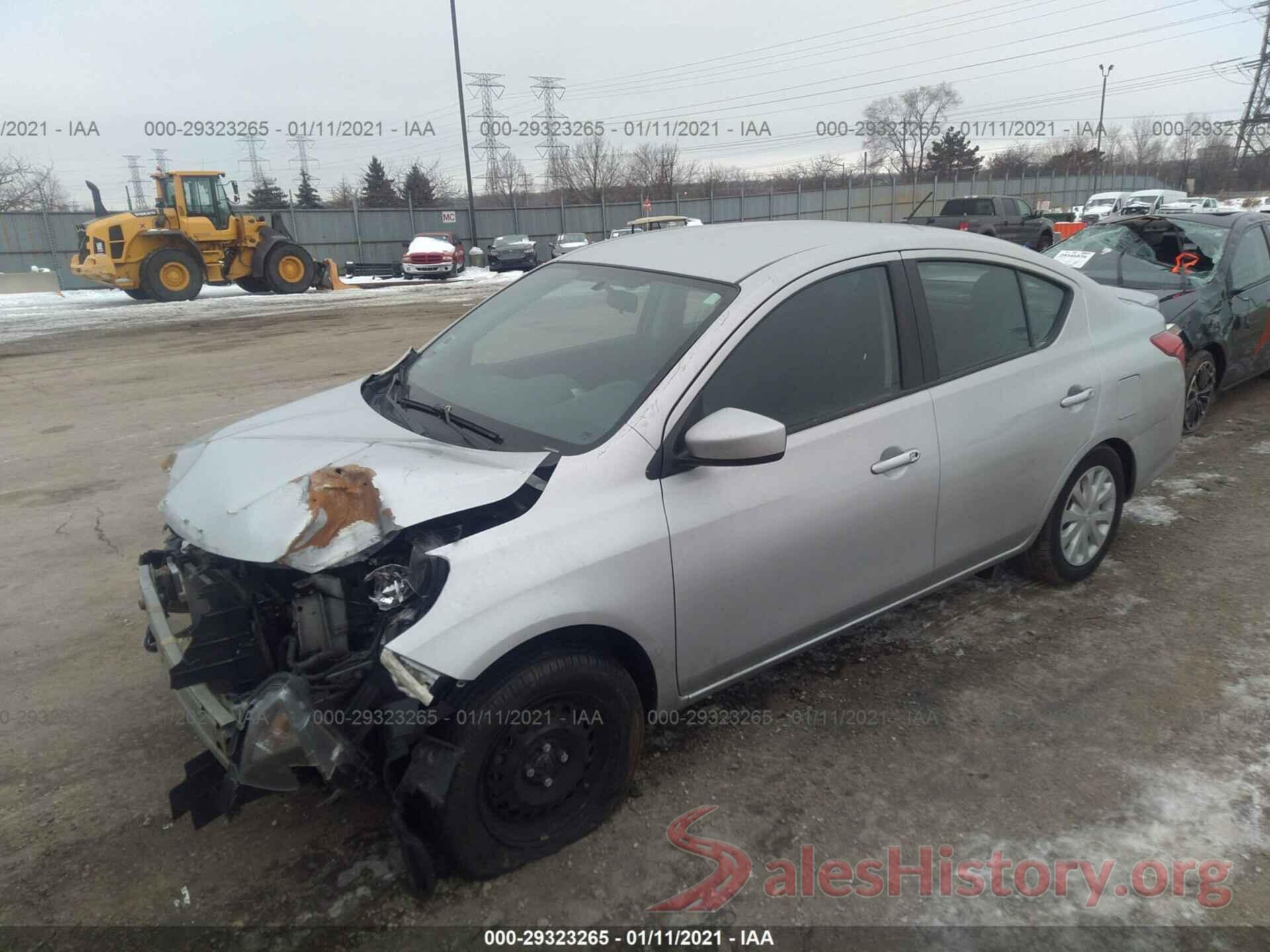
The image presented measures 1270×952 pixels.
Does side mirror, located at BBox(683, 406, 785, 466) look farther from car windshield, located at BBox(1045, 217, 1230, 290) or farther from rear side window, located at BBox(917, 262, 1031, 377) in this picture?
car windshield, located at BBox(1045, 217, 1230, 290)

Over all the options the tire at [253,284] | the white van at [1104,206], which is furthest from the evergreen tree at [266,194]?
the white van at [1104,206]

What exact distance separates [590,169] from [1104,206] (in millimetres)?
27937

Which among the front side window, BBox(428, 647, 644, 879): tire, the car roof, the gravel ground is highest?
the car roof

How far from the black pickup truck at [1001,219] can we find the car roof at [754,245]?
2117 centimetres

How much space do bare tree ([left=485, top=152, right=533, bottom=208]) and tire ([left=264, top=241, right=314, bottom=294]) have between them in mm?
29955

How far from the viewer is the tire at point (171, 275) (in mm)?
19688

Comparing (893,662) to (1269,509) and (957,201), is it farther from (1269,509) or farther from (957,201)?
(957,201)

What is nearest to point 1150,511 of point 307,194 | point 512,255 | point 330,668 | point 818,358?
point 818,358

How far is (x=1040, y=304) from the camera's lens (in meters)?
3.72

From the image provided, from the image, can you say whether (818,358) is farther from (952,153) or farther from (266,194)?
(952,153)

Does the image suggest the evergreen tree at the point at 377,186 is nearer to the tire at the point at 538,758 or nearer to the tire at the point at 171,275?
the tire at the point at 171,275

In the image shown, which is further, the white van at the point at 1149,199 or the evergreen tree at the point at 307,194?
the evergreen tree at the point at 307,194

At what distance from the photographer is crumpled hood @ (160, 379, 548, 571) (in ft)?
7.51

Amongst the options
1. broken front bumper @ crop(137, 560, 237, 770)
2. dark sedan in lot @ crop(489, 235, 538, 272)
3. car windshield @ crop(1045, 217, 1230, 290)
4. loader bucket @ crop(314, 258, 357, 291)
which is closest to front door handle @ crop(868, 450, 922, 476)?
broken front bumper @ crop(137, 560, 237, 770)
